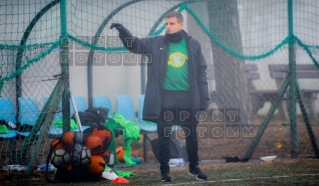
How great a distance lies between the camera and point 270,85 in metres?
17.3

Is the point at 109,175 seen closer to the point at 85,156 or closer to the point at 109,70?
the point at 85,156

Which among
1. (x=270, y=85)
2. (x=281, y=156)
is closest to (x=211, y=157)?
(x=281, y=156)

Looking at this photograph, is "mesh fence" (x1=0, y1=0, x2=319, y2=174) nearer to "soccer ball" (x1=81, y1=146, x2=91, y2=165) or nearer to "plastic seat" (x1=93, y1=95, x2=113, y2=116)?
"plastic seat" (x1=93, y1=95, x2=113, y2=116)

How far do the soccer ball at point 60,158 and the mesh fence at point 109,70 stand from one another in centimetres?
54

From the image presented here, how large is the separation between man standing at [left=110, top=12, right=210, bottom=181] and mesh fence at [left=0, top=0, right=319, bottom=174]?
1111 millimetres

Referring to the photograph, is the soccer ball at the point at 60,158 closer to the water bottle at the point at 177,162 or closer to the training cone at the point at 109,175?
the training cone at the point at 109,175

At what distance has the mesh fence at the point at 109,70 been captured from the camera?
766 cm

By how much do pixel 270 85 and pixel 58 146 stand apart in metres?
11.3

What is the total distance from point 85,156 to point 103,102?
115 inches

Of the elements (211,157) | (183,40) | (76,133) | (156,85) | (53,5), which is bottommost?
(211,157)

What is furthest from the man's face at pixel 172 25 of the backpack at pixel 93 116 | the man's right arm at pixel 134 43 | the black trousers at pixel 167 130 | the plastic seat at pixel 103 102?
the plastic seat at pixel 103 102

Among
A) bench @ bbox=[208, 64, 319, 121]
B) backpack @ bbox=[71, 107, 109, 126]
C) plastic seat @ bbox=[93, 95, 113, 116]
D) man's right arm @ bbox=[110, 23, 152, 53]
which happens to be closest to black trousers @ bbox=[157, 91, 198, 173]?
man's right arm @ bbox=[110, 23, 152, 53]

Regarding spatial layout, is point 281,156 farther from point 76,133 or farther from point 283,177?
point 76,133

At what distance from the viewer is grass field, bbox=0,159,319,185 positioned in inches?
262
